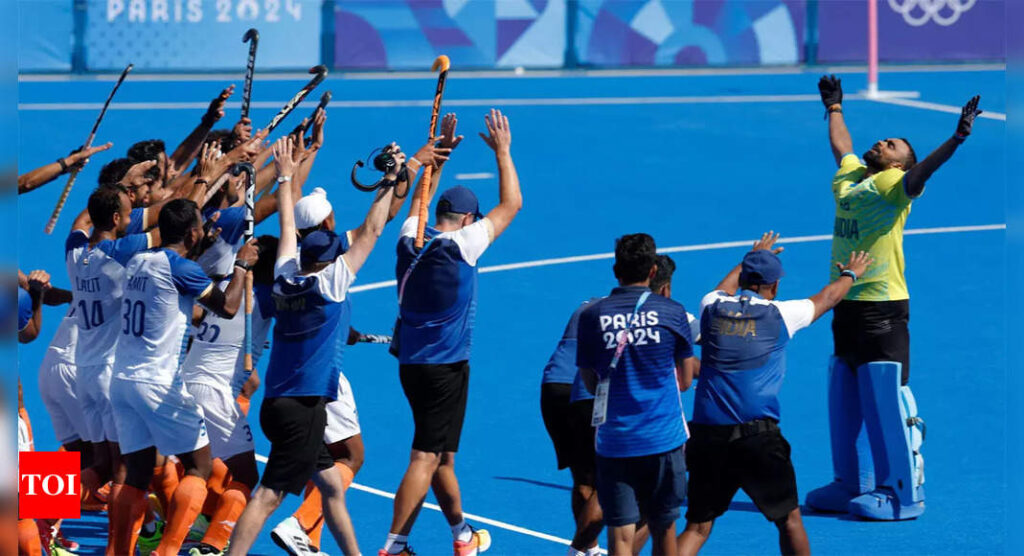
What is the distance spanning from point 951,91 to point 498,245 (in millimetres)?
13873

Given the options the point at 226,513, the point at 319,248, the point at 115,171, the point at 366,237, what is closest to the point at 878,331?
the point at 366,237

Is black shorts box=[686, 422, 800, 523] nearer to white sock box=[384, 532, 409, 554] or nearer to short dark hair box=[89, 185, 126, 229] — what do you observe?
white sock box=[384, 532, 409, 554]

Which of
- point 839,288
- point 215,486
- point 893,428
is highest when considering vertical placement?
point 839,288

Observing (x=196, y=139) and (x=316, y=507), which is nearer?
(x=316, y=507)

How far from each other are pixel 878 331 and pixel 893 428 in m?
0.68

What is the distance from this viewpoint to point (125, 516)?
28.0 ft

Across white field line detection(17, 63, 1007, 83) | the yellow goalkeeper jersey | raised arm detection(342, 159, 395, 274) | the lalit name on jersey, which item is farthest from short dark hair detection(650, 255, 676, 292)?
the lalit name on jersey

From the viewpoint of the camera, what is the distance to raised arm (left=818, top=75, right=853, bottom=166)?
1105 centimetres

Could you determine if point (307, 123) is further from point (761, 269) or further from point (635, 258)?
point (761, 269)

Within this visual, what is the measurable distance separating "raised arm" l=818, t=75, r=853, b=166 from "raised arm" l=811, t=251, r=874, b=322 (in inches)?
74.5

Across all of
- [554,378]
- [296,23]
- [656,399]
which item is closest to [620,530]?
[656,399]

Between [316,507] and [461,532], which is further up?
[316,507]

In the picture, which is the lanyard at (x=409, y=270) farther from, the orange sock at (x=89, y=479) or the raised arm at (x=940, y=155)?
the raised arm at (x=940, y=155)

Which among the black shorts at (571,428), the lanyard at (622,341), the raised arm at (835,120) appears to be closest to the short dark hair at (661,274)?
the lanyard at (622,341)
